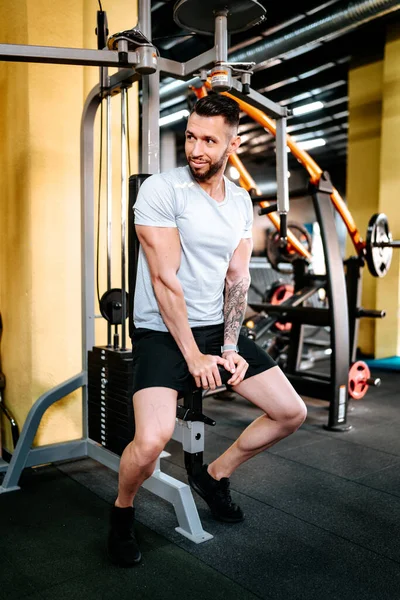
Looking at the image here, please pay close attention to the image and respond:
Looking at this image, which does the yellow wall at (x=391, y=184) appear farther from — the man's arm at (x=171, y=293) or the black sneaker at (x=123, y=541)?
the black sneaker at (x=123, y=541)

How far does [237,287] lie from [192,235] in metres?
0.28

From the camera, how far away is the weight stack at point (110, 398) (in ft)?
6.48

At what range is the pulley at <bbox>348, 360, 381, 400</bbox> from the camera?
3354 mm

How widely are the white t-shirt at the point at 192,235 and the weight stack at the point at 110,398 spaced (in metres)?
0.42

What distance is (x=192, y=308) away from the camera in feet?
5.38

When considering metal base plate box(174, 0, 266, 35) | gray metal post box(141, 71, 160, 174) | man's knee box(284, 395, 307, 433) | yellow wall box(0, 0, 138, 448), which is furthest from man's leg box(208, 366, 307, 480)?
metal base plate box(174, 0, 266, 35)

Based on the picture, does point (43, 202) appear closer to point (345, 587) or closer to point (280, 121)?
point (280, 121)

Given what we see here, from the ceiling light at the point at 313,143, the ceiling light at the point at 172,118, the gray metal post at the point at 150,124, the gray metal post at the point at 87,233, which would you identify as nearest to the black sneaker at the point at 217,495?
the gray metal post at the point at 87,233

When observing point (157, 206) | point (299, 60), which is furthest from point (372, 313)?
point (299, 60)

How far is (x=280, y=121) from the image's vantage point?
2354 mm

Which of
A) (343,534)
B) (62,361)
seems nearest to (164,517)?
(343,534)

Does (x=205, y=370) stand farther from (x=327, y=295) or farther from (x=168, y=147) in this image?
(x=168, y=147)

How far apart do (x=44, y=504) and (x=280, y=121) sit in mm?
1887

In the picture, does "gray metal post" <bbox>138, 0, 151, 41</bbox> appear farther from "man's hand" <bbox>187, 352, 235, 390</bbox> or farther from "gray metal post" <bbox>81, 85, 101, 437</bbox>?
"man's hand" <bbox>187, 352, 235, 390</bbox>
